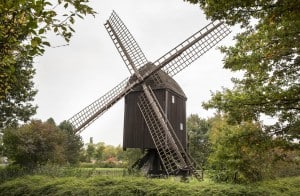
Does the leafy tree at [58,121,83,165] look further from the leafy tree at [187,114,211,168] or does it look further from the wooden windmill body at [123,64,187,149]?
the wooden windmill body at [123,64,187,149]

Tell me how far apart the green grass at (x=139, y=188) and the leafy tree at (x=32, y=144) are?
27.1 feet

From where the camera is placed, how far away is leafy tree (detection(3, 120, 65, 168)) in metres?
17.8

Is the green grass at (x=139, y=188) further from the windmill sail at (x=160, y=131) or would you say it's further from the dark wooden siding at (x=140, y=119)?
the dark wooden siding at (x=140, y=119)

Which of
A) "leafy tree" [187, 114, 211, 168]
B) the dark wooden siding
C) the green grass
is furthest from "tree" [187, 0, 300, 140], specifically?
"leafy tree" [187, 114, 211, 168]

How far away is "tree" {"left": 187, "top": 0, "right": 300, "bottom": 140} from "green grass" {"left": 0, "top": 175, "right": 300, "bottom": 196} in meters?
1.95

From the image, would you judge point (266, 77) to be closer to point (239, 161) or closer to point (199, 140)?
point (239, 161)

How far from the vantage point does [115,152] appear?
78.4 m

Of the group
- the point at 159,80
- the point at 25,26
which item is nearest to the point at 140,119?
the point at 159,80

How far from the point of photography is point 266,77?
8.28 m

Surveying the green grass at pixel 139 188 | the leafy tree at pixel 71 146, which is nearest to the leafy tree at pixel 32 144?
the green grass at pixel 139 188

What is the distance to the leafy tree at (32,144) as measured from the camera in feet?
58.5

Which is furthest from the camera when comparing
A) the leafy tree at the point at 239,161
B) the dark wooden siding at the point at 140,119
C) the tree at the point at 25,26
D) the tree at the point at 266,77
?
the dark wooden siding at the point at 140,119

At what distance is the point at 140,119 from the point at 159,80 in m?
2.97

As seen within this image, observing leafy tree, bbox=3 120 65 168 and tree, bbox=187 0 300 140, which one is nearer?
tree, bbox=187 0 300 140
